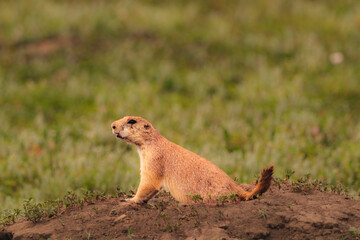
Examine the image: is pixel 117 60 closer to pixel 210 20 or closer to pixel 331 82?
pixel 210 20

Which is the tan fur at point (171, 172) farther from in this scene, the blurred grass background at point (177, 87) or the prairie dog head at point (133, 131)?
the blurred grass background at point (177, 87)

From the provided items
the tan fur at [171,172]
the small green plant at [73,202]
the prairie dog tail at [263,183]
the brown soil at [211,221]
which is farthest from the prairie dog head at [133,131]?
the prairie dog tail at [263,183]

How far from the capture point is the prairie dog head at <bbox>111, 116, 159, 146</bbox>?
15.6ft

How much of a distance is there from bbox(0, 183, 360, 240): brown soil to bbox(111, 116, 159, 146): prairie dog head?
25.3 inches

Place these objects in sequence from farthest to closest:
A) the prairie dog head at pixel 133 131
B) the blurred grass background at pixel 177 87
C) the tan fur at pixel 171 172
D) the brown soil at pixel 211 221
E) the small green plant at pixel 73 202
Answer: the blurred grass background at pixel 177 87
the small green plant at pixel 73 202
the prairie dog head at pixel 133 131
the tan fur at pixel 171 172
the brown soil at pixel 211 221

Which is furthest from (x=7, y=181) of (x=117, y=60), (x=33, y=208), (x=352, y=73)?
(x=352, y=73)

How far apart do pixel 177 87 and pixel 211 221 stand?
8221mm

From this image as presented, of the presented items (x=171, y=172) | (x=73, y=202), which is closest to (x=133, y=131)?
(x=171, y=172)

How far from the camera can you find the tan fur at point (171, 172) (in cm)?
455

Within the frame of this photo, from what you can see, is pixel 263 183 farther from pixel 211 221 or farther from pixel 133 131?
pixel 133 131

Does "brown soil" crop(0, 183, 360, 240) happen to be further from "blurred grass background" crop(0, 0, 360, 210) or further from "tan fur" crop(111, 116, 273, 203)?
"blurred grass background" crop(0, 0, 360, 210)

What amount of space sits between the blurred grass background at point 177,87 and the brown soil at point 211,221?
6.85ft

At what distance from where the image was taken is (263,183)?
14.1 ft

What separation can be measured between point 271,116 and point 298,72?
129 inches
